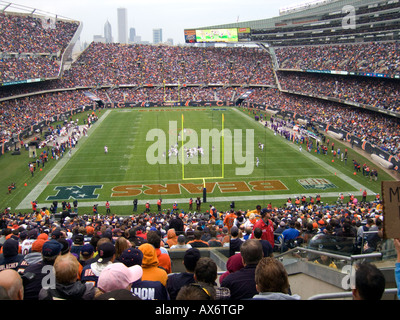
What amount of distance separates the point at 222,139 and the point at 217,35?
4083 centimetres

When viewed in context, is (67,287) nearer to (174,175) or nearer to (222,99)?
(174,175)

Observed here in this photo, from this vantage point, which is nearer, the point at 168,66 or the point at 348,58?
the point at 348,58

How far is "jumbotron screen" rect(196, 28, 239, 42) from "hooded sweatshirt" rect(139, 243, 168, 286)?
237 ft

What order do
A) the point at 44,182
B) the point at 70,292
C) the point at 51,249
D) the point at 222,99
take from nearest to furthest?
1. the point at 70,292
2. the point at 51,249
3. the point at 44,182
4. the point at 222,99

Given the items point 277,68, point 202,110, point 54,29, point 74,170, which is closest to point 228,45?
point 277,68

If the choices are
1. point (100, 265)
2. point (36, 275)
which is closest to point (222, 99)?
point (100, 265)

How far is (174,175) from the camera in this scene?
1089 inches

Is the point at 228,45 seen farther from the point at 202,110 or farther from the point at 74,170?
the point at 74,170

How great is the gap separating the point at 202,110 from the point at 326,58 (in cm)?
1853

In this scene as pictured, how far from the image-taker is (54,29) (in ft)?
203

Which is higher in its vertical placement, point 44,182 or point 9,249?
point 9,249

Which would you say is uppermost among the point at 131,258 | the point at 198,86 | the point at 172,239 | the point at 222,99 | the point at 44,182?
the point at 198,86

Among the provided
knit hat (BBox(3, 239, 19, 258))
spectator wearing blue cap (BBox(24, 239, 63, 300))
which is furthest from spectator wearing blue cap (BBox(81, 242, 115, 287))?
knit hat (BBox(3, 239, 19, 258))

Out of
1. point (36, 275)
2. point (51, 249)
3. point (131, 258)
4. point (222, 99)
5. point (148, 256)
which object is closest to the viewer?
point (36, 275)
